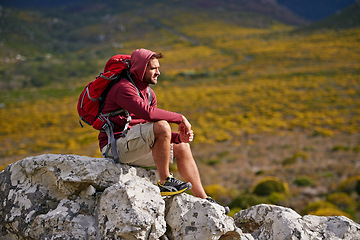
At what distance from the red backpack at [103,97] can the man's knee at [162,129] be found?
517 mm

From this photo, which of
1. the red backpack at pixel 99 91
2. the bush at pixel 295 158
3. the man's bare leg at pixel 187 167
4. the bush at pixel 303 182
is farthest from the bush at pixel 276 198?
the red backpack at pixel 99 91

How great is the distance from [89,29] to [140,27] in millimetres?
31847

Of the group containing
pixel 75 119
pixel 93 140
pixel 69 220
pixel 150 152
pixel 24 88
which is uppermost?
pixel 150 152

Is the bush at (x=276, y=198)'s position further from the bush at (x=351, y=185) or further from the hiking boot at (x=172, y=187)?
the hiking boot at (x=172, y=187)

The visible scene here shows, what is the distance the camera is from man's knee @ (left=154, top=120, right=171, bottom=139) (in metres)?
4.17

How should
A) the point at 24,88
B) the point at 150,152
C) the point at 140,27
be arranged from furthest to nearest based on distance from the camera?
the point at 140,27, the point at 24,88, the point at 150,152

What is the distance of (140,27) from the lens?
184 m

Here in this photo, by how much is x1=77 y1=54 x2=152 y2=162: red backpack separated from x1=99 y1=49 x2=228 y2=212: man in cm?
8

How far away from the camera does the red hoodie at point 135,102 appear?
4238 mm

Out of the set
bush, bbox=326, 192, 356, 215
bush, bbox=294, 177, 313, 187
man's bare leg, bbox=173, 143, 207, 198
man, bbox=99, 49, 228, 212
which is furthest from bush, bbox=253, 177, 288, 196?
man, bbox=99, 49, 228, 212

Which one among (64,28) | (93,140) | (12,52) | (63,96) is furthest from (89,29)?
(93,140)

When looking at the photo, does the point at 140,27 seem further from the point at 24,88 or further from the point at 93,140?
the point at 93,140

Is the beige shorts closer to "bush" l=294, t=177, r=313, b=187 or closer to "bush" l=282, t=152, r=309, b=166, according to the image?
"bush" l=294, t=177, r=313, b=187

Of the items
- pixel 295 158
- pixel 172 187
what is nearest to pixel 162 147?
pixel 172 187
